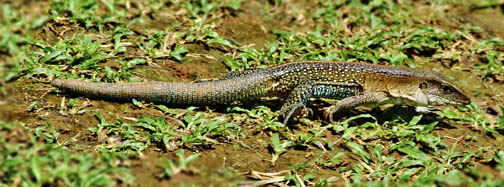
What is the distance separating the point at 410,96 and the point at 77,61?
4693 mm

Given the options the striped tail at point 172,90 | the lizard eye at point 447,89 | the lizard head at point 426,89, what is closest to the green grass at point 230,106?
the striped tail at point 172,90

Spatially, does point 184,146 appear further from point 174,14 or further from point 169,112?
point 174,14

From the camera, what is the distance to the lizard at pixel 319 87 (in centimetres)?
777

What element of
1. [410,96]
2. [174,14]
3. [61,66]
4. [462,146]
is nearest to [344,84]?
[410,96]

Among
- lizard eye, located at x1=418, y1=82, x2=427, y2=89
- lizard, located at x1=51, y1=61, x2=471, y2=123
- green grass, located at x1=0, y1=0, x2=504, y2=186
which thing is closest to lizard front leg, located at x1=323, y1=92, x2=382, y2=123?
lizard, located at x1=51, y1=61, x2=471, y2=123

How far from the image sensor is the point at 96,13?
9.33m

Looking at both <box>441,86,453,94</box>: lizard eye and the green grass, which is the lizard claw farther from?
<box>441,86,453,94</box>: lizard eye

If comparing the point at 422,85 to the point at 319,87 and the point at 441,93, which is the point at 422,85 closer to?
the point at 441,93

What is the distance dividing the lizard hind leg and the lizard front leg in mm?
269

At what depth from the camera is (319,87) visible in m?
8.20

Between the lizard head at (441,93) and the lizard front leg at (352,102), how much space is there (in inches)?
25.7

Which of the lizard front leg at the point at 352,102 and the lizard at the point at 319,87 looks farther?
the lizard front leg at the point at 352,102

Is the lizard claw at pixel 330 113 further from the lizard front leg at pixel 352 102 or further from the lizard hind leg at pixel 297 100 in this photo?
the lizard hind leg at pixel 297 100

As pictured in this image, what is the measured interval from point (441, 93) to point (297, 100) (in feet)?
6.78
